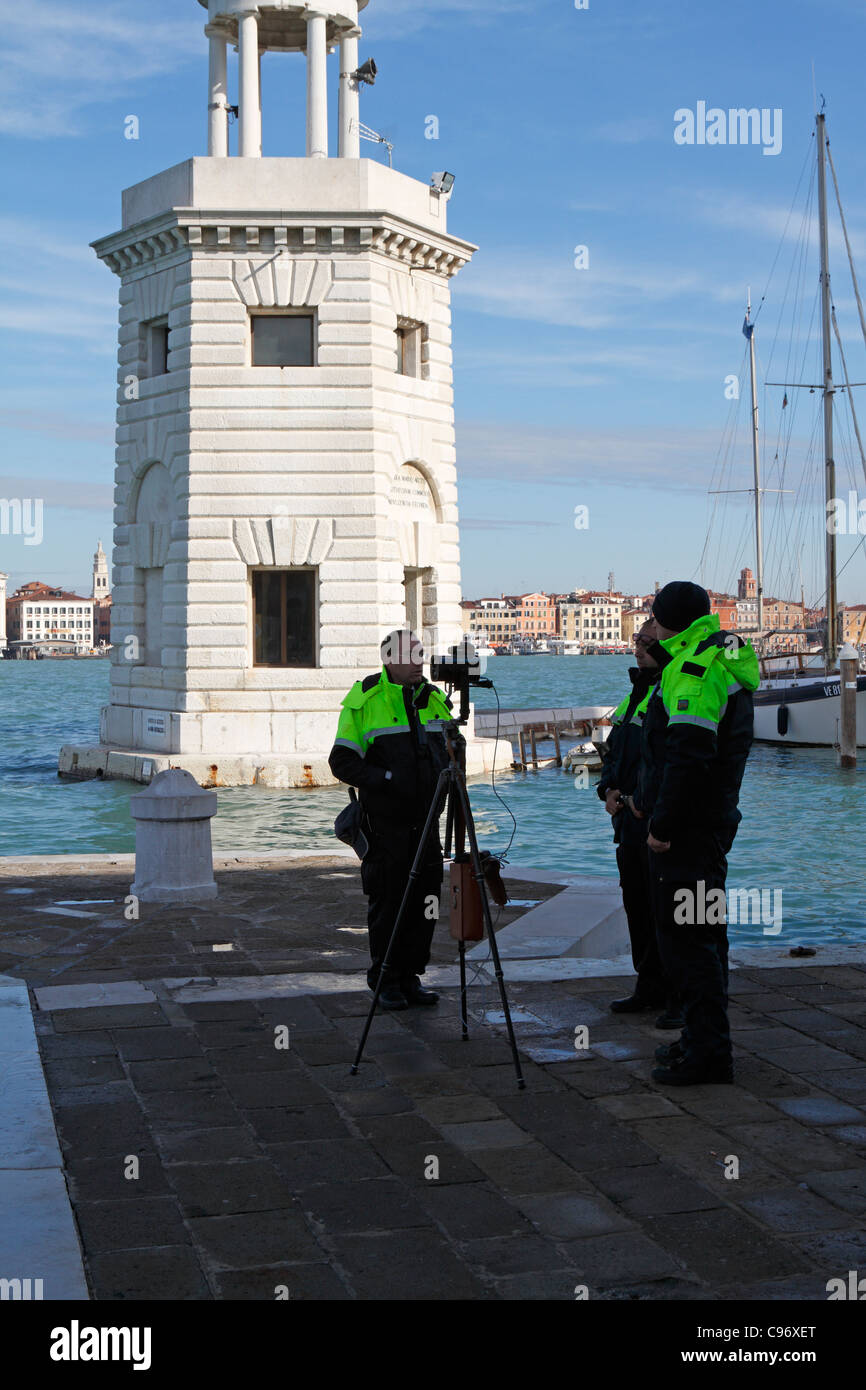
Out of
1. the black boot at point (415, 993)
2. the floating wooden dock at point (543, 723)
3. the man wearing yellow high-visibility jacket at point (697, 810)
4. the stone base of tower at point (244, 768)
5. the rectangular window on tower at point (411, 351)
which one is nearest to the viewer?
the man wearing yellow high-visibility jacket at point (697, 810)

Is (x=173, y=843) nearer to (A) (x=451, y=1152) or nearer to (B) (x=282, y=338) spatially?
(A) (x=451, y=1152)

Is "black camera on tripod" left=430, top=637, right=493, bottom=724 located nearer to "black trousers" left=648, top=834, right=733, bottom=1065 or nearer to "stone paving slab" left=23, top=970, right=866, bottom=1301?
"black trousers" left=648, top=834, right=733, bottom=1065

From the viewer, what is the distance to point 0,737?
1801 inches

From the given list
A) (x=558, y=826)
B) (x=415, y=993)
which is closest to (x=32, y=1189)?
(x=415, y=993)

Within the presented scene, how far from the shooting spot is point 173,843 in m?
10.6

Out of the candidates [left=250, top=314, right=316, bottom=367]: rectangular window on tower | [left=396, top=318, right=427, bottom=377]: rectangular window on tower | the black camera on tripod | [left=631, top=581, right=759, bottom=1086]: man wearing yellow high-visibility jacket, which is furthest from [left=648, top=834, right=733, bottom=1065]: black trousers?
[left=396, top=318, right=427, bottom=377]: rectangular window on tower

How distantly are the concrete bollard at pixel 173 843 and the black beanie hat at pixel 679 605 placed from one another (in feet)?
17.7

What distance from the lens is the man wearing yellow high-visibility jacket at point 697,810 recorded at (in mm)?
5840

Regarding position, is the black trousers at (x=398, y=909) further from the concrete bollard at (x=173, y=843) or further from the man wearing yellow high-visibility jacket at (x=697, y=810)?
the concrete bollard at (x=173, y=843)

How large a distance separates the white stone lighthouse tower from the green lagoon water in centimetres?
167

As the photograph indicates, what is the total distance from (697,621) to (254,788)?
18.4 metres

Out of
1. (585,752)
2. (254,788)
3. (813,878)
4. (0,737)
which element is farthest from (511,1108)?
(0,737)

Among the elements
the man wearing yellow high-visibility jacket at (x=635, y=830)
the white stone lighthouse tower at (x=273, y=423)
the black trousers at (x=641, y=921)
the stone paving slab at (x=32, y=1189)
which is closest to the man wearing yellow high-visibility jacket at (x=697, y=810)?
the man wearing yellow high-visibility jacket at (x=635, y=830)
